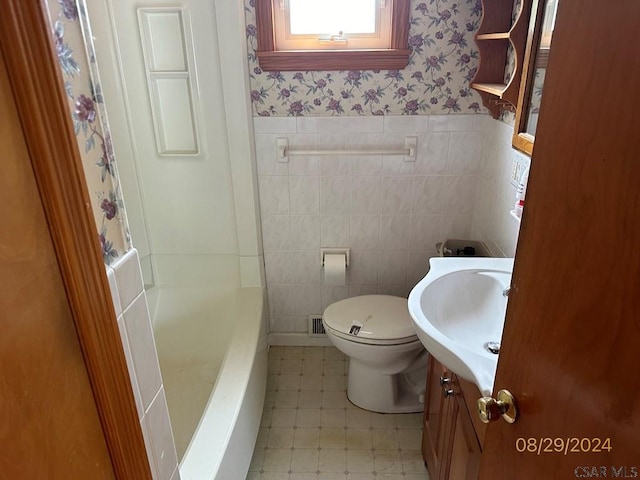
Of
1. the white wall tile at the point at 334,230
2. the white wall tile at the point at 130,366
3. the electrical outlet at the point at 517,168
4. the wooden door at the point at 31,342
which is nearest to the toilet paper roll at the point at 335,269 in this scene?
the white wall tile at the point at 334,230

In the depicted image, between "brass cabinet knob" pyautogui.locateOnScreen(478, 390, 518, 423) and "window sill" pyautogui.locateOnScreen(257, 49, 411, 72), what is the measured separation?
1535 mm

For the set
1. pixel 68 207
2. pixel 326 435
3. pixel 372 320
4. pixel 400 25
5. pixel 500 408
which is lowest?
pixel 326 435

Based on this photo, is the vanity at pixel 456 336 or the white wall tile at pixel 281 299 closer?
the vanity at pixel 456 336

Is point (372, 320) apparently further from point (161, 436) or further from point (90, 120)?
point (90, 120)

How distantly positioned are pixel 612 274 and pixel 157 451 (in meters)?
0.88

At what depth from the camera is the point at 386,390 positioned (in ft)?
6.78

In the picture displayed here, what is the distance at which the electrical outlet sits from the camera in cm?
162

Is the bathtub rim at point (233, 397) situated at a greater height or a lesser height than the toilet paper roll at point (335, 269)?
lesser

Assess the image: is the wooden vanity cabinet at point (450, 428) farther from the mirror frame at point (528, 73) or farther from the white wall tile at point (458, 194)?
the white wall tile at point (458, 194)

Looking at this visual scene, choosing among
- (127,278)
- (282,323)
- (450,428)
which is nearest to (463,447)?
(450,428)

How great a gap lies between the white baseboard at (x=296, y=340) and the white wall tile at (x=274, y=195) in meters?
0.74

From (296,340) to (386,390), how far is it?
0.67 meters

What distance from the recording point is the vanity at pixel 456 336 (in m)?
1.17

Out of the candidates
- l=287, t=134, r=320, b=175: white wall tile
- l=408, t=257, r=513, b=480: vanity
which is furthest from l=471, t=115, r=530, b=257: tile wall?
l=287, t=134, r=320, b=175: white wall tile
